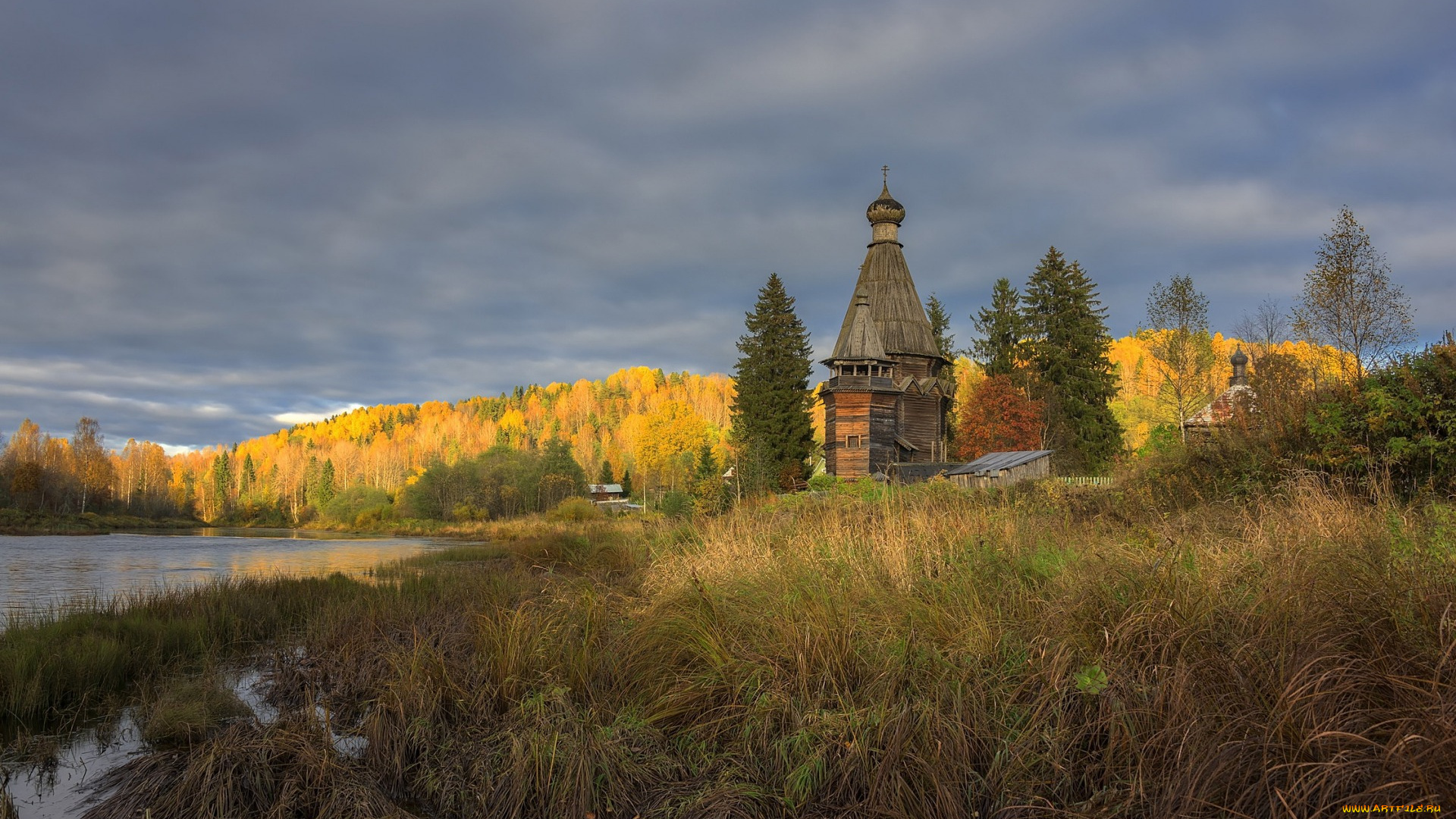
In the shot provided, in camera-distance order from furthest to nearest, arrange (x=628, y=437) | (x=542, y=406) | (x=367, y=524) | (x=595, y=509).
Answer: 1. (x=542, y=406)
2. (x=628, y=437)
3. (x=367, y=524)
4. (x=595, y=509)

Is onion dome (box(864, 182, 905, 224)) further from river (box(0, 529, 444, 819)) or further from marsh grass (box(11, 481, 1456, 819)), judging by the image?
marsh grass (box(11, 481, 1456, 819))

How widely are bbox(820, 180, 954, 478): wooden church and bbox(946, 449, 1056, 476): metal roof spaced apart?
7731 mm

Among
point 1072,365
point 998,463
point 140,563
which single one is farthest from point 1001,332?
point 140,563

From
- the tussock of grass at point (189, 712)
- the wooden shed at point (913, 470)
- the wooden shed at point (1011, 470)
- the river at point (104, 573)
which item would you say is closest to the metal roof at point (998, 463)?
the wooden shed at point (1011, 470)

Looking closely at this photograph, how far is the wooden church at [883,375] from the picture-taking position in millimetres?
35438

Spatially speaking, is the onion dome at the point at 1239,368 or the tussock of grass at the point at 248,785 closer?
the tussock of grass at the point at 248,785

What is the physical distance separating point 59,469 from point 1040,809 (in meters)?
99.0

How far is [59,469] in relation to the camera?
74.6 m

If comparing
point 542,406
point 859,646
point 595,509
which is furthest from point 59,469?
point 859,646

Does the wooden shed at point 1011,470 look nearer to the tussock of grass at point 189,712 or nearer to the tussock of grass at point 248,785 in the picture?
the tussock of grass at point 189,712

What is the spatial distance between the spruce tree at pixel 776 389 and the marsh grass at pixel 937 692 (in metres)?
32.9

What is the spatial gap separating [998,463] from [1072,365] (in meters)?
19.4

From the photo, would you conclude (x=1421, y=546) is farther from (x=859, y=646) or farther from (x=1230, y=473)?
(x=1230, y=473)

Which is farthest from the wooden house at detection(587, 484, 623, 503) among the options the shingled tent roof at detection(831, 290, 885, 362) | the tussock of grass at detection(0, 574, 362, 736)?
the tussock of grass at detection(0, 574, 362, 736)
